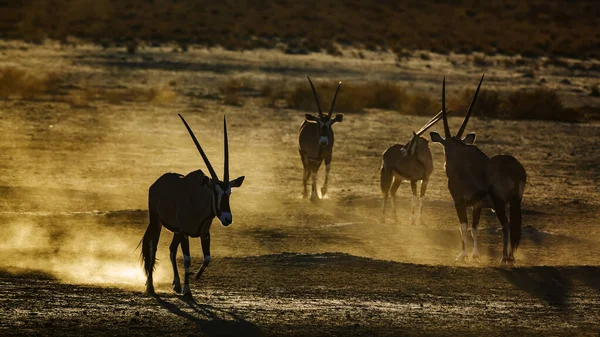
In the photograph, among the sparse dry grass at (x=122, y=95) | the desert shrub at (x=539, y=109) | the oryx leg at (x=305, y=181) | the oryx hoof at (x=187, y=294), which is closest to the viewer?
the oryx hoof at (x=187, y=294)

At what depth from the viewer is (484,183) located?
1559 cm

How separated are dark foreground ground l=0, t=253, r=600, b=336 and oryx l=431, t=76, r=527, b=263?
110 centimetres

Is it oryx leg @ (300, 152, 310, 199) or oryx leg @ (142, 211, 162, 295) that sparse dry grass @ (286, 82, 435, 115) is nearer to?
oryx leg @ (300, 152, 310, 199)

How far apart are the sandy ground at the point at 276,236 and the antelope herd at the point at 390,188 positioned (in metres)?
0.49

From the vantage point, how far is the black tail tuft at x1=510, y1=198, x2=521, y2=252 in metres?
15.4

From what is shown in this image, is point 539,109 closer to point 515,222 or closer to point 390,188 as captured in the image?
point 390,188

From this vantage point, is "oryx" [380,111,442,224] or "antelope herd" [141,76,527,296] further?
"oryx" [380,111,442,224]

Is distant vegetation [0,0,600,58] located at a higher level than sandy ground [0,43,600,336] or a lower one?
higher

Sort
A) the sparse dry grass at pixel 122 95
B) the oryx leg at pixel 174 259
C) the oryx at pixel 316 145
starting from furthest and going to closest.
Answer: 1. the sparse dry grass at pixel 122 95
2. the oryx at pixel 316 145
3. the oryx leg at pixel 174 259

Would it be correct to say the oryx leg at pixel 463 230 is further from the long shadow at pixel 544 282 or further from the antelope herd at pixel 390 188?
the long shadow at pixel 544 282

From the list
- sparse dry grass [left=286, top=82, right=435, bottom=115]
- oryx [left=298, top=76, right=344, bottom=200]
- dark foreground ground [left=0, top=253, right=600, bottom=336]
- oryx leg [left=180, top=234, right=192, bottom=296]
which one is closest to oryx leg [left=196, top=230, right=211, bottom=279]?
oryx leg [left=180, top=234, right=192, bottom=296]

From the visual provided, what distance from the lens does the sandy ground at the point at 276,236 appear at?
1168 cm

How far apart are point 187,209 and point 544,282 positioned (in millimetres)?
4567

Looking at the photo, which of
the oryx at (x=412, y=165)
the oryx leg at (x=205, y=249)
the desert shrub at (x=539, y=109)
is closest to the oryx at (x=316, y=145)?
the oryx at (x=412, y=165)
